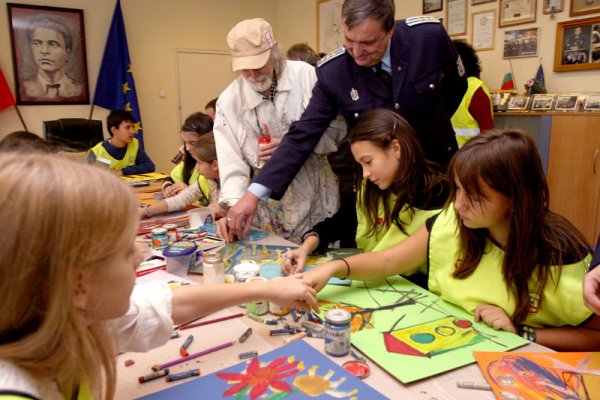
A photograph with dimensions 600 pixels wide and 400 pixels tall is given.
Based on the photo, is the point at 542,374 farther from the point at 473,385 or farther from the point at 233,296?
the point at 233,296

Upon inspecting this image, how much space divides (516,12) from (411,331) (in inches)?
130

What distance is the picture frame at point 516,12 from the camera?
137 inches

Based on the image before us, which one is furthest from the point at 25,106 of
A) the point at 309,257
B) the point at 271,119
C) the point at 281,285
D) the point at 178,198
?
the point at 281,285

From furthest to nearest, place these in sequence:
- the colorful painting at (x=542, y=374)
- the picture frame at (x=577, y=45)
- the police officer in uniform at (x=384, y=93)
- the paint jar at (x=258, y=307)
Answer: the picture frame at (x=577, y=45) → the police officer in uniform at (x=384, y=93) → the paint jar at (x=258, y=307) → the colorful painting at (x=542, y=374)

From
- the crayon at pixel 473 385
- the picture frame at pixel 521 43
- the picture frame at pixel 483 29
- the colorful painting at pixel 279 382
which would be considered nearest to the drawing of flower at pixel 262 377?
the colorful painting at pixel 279 382

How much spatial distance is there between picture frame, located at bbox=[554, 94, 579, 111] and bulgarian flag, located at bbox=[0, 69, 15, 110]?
4808 mm

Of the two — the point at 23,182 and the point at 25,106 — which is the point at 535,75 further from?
the point at 25,106

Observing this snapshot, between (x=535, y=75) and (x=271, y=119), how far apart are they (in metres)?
2.52

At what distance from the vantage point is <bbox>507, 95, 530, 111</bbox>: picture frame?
3.38 metres

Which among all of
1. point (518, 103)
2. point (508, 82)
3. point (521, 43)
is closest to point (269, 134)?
point (518, 103)

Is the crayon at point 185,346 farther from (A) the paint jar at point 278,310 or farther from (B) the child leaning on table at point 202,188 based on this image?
(B) the child leaning on table at point 202,188

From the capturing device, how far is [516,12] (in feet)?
11.6

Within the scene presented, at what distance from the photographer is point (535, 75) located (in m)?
3.51

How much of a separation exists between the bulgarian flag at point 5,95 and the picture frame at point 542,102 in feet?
15.3
